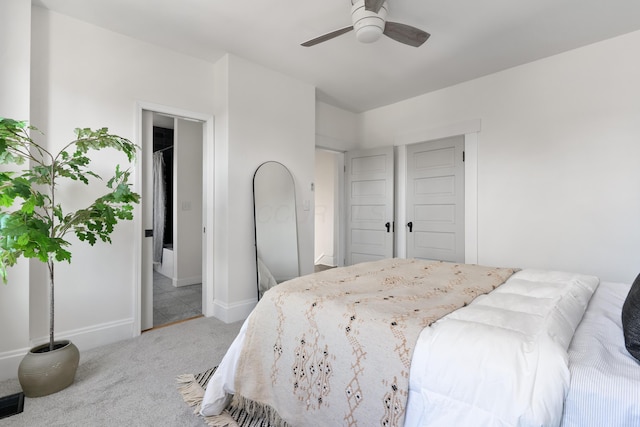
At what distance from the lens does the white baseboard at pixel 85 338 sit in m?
2.09

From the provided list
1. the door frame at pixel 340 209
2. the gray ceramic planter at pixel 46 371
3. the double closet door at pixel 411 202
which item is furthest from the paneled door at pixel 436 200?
the gray ceramic planter at pixel 46 371

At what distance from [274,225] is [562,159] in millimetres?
2977

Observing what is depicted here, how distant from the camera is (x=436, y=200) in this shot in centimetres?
398

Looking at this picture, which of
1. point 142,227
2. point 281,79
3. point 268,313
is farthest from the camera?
point 281,79

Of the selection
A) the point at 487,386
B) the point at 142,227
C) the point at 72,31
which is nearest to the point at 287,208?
the point at 142,227

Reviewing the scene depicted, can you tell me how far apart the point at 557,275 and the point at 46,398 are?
3144 mm

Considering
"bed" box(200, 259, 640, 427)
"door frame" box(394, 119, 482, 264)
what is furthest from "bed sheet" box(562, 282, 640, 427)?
"door frame" box(394, 119, 482, 264)

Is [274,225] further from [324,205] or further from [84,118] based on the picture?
[324,205]

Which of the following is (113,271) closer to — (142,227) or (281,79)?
(142,227)

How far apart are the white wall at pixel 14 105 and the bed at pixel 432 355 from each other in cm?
154

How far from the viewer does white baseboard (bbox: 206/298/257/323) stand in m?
3.09

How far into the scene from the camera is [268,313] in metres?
1.57

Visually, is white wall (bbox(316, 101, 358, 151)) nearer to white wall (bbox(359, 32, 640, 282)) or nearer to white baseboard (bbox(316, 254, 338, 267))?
white wall (bbox(359, 32, 640, 282))

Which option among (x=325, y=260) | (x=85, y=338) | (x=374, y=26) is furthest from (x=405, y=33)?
(x=325, y=260)
